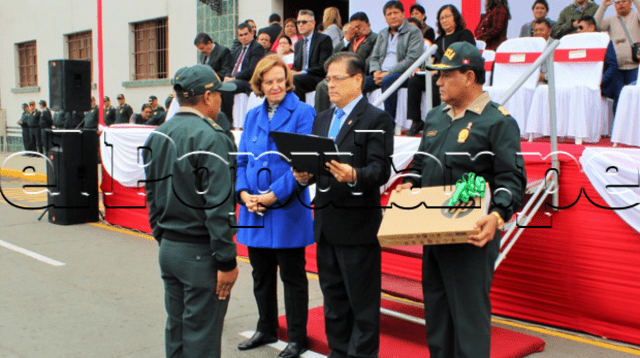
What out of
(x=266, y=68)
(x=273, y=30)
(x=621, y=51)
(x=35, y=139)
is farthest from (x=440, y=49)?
(x=35, y=139)

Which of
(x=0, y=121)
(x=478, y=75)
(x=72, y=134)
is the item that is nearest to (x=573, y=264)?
(x=478, y=75)

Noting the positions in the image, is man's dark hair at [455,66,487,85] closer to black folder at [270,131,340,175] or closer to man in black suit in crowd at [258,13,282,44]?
black folder at [270,131,340,175]

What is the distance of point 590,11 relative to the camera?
831 centimetres

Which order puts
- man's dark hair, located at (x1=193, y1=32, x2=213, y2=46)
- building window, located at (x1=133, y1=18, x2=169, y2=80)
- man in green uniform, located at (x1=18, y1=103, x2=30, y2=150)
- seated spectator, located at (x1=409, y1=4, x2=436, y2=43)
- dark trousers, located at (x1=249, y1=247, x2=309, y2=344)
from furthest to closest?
man in green uniform, located at (x1=18, y1=103, x2=30, y2=150)
building window, located at (x1=133, y1=18, x2=169, y2=80)
man's dark hair, located at (x1=193, y1=32, x2=213, y2=46)
seated spectator, located at (x1=409, y1=4, x2=436, y2=43)
dark trousers, located at (x1=249, y1=247, x2=309, y2=344)

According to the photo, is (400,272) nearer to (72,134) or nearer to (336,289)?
(336,289)

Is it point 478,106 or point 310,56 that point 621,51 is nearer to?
point 310,56

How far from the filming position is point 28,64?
80.5 feet

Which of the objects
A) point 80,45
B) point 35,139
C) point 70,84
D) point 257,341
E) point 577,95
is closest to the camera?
point 257,341

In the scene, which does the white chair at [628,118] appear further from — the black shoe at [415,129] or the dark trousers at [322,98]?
the dark trousers at [322,98]

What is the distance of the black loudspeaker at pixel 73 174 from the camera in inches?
373

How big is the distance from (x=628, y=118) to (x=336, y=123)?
11.7 feet

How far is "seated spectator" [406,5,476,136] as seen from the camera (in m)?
7.24

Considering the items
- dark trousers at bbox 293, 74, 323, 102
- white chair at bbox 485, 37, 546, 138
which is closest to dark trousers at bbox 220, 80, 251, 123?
dark trousers at bbox 293, 74, 323, 102

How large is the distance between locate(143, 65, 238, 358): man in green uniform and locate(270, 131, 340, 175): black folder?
1.35 feet
